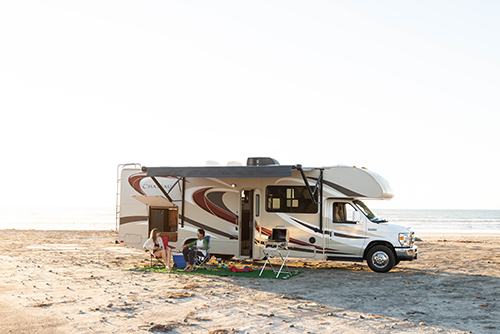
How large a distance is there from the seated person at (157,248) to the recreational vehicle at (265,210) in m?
0.81

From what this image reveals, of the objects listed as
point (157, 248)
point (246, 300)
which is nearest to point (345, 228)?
point (246, 300)

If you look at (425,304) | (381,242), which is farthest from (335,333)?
(381,242)

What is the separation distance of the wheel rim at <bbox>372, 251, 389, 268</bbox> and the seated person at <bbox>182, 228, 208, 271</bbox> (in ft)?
13.1

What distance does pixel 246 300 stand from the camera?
756 centimetres

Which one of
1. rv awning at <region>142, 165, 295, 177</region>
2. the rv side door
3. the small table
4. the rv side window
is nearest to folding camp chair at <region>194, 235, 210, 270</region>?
the small table

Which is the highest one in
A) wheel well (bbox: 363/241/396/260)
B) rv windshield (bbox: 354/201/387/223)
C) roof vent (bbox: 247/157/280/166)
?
roof vent (bbox: 247/157/280/166)

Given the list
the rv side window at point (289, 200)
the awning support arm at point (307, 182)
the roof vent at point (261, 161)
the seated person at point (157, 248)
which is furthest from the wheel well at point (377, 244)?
the seated person at point (157, 248)

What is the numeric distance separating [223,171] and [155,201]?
8.11ft

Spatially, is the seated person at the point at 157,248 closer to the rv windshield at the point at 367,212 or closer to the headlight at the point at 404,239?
the rv windshield at the point at 367,212

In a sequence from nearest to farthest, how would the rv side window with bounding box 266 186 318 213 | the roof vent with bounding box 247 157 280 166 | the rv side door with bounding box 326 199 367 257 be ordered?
the rv side door with bounding box 326 199 367 257 → the rv side window with bounding box 266 186 318 213 → the roof vent with bounding box 247 157 280 166

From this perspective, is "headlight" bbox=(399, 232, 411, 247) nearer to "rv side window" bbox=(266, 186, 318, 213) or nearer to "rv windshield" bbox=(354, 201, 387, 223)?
"rv windshield" bbox=(354, 201, 387, 223)

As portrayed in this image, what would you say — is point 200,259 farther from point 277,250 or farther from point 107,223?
point 107,223

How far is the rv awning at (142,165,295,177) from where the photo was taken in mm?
10438

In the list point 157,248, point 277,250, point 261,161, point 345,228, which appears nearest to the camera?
point 277,250
